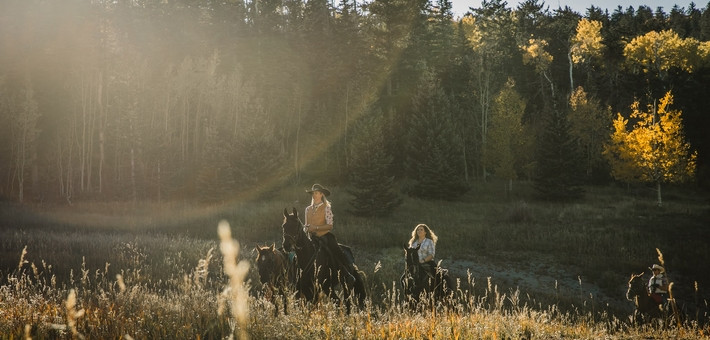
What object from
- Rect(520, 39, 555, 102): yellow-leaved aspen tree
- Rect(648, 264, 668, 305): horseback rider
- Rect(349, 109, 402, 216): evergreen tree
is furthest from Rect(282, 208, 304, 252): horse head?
Rect(520, 39, 555, 102): yellow-leaved aspen tree

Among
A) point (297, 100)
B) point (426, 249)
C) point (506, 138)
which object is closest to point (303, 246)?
point (426, 249)

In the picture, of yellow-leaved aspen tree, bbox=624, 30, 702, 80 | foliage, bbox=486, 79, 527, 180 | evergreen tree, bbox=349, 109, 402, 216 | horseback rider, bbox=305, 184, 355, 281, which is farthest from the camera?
yellow-leaved aspen tree, bbox=624, 30, 702, 80

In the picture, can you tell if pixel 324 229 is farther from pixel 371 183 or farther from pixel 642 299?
pixel 371 183

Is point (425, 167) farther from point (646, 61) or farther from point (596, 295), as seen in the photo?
point (646, 61)

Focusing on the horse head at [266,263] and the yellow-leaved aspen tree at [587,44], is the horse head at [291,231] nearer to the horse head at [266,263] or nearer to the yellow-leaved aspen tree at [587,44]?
the horse head at [266,263]

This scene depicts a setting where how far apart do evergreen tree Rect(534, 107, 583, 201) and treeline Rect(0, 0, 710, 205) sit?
121mm

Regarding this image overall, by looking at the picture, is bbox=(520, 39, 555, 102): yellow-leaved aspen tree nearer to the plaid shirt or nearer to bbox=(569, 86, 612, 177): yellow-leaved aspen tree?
bbox=(569, 86, 612, 177): yellow-leaved aspen tree

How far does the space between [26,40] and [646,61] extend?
6614 centimetres

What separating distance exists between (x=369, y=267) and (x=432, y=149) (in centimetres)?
1942

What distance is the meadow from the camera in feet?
15.7

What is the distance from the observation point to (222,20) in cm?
5647

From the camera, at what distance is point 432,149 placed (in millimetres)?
33719

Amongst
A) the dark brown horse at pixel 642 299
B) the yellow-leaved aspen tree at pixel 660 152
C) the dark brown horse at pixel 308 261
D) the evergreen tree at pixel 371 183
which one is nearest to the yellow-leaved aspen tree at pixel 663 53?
the yellow-leaved aspen tree at pixel 660 152

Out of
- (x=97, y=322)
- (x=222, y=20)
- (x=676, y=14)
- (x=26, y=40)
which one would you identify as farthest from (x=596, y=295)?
(x=676, y=14)
